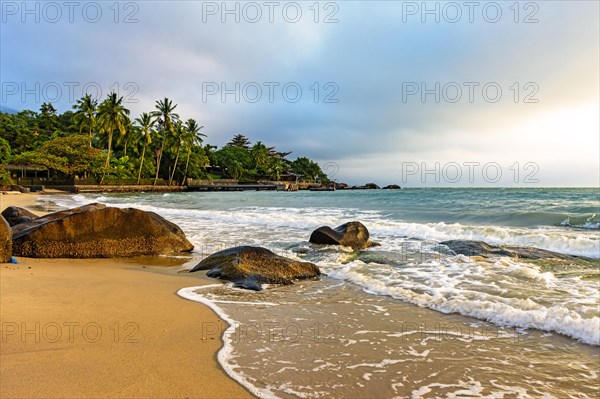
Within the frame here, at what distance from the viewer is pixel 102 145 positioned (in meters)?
71.7

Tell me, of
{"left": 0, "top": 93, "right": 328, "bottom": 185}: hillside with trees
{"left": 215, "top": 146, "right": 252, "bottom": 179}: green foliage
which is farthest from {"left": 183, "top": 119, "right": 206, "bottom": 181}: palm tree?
{"left": 215, "top": 146, "right": 252, "bottom": 179}: green foliage

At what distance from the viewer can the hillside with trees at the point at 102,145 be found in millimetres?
56094

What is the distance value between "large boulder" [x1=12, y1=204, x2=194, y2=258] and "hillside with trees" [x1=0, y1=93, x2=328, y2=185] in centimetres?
4759

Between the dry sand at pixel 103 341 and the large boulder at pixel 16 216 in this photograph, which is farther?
the large boulder at pixel 16 216

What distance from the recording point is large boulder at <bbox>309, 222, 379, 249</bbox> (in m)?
10.9

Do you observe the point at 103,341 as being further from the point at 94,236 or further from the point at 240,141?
the point at 240,141

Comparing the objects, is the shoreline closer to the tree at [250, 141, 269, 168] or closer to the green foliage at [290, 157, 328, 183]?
the tree at [250, 141, 269, 168]

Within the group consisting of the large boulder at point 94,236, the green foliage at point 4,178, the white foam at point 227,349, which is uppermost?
the green foliage at point 4,178

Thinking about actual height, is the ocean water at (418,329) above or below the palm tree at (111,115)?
below

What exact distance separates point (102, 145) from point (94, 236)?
72349 millimetres

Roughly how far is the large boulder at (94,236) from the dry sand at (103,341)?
6.40ft

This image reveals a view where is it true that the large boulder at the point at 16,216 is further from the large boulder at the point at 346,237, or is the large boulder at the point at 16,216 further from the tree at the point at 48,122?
the tree at the point at 48,122

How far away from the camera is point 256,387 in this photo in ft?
9.80

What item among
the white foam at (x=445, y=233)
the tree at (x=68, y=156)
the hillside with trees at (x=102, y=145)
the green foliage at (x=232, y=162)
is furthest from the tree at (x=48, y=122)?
the white foam at (x=445, y=233)
